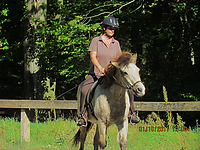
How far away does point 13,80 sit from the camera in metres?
19.3

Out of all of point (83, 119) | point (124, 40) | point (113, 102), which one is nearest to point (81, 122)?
point (83, 119)

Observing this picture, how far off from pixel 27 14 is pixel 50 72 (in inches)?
118

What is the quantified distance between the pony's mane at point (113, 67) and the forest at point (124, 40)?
21.2ft

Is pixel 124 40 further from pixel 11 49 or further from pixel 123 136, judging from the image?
pixel 123 136

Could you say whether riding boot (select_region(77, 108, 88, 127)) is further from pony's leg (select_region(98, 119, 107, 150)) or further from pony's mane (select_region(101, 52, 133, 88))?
pony's mane (select_region(101, 52, 133, 88))

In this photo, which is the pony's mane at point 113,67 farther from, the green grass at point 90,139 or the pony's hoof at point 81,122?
the green grass at point 90,139

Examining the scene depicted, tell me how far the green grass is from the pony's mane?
2.32m

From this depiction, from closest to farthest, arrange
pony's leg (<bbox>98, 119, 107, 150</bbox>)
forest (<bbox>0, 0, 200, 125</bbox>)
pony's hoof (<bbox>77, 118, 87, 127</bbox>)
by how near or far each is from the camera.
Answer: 1. pony's leg (<bbox>98, 119, 107, 150</bbox>)
2. pony's hoof (<bbox>77, 118, 87, 127</bbox>)
3. forest (<bbox>0, 0, 200, 125</bbox>)

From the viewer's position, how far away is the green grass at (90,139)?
7.45 meters

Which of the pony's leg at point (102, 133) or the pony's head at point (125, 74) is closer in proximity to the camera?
the pony's head at point (125, 74)

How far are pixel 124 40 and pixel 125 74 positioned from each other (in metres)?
9.51

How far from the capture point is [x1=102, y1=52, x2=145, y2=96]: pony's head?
4.88m

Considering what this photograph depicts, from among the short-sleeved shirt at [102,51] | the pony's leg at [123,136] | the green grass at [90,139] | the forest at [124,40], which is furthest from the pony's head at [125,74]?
the forest at [124,40]
